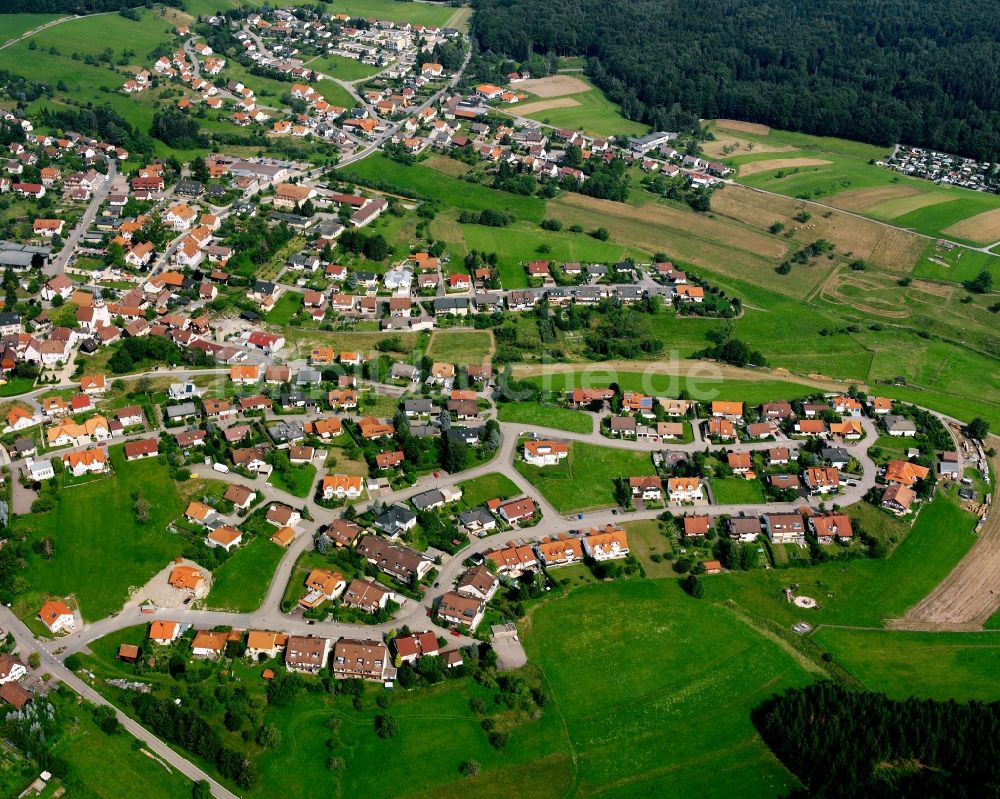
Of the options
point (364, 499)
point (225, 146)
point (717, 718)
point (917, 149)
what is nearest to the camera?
point (717, 718)

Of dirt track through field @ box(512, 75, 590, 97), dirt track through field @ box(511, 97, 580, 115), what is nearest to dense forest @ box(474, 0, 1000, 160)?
dirt track through field @ box(512, 75, 590, 97)

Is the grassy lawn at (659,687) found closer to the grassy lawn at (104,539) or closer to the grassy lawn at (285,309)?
the grassy lawn at (104,539)

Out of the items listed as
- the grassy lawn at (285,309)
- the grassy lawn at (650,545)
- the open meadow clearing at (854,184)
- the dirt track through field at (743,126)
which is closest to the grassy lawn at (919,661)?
the grassy lawn at (650,545)

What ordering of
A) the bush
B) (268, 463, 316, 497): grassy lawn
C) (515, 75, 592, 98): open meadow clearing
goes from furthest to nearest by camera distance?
(515, 75, 592, 98): open meadow clearing
(268, 463, 316, 497): grassy lawn
the bush

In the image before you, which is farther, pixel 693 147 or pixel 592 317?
pixel 693 147

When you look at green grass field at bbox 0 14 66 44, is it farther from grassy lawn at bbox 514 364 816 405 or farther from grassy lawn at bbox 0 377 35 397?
grassy lawn at bbox 514 364 816 405

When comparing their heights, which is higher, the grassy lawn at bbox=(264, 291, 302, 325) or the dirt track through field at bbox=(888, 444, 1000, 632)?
the grassy lawn at bbox=(264, 291, 302, 325)

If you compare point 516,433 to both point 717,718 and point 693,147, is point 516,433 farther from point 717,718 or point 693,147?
point 693,147

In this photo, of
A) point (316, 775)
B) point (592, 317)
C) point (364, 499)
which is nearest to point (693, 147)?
point (592, 317)
